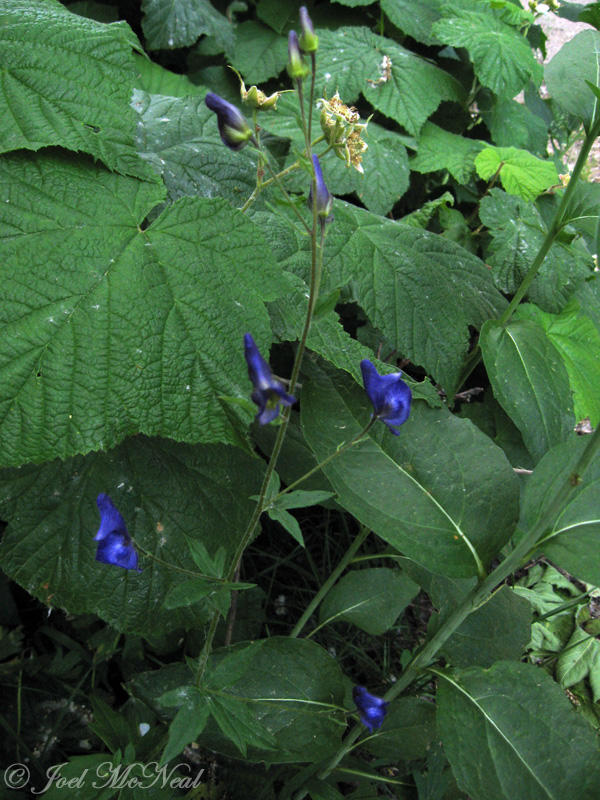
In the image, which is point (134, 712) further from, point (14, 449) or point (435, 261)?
Answer: point (435, 261)

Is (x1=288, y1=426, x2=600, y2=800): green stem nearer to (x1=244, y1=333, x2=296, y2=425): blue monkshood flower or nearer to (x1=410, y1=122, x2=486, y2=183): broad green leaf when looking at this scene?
(x1=244, y1=333, x2=296, y2=425): blue monkshood flower

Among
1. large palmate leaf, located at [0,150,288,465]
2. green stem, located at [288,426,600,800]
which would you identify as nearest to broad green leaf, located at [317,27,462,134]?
large palmate leaf, located at [0,150,288,465]

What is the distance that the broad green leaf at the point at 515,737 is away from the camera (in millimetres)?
1205

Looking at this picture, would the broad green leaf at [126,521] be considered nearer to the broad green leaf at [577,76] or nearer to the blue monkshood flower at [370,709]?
the blue monkshood flower at [370,709]

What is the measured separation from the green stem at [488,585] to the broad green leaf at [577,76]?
854 millimetres

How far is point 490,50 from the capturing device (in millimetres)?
2451

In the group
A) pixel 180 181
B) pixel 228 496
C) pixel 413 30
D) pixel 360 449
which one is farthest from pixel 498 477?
pixel 413 30

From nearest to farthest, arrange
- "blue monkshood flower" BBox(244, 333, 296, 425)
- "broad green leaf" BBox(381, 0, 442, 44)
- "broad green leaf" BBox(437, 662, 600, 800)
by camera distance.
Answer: "blue monkshood flower" BBox(244, 333, 296, 425) < "broad green leaf" BBox(437, 662, 600, 800) < "broad green leaf" BBox(381, 0, 442, 44)

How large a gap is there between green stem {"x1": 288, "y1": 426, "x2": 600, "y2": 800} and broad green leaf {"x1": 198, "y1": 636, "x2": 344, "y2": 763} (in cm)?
8

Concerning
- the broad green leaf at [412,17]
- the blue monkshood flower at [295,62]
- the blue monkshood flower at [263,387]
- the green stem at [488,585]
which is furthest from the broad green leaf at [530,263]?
the blue monkshood flower at [263,387]

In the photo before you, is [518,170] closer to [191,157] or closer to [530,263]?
[530,263]

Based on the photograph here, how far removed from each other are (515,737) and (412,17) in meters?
2.64

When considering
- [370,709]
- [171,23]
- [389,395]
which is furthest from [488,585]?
[171,23]

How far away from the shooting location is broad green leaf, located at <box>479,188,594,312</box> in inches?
77.5
